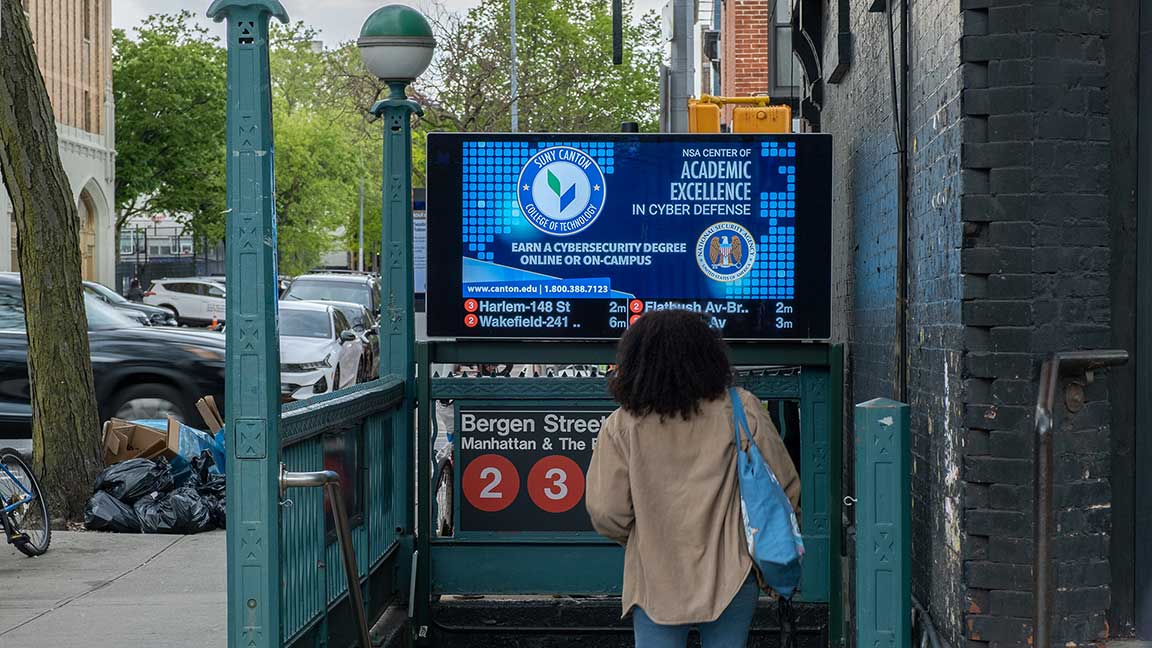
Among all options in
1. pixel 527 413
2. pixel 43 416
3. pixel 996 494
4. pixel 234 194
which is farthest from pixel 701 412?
pixel 43 416

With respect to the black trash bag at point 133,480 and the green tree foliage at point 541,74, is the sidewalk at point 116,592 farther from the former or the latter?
the green tree foliage at point 541,74

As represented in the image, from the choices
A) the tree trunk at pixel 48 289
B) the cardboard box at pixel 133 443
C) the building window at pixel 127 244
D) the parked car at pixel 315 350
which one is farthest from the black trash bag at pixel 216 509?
the building window at pixel 127 244

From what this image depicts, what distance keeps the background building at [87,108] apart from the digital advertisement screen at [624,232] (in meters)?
48.3

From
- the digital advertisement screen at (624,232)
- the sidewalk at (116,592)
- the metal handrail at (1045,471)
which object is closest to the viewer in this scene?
the metal handrail at (1045,471)

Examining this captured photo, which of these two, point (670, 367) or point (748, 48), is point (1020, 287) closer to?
point (670, 367)

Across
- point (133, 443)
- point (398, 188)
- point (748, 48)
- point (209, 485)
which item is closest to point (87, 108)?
point (748, 48)

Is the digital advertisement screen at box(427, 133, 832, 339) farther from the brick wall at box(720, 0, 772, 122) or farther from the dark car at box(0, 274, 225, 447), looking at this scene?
the brick wall at box(720, 0, 772, 122)

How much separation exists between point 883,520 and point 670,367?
867mm

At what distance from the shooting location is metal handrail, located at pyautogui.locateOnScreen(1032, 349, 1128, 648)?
14.6 ft

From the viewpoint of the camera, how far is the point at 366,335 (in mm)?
24562

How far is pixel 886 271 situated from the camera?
709 centimetres

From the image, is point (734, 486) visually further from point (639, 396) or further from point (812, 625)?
point (812, 625)

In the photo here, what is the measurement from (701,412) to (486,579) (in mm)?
3368

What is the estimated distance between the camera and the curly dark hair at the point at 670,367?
470 cm
